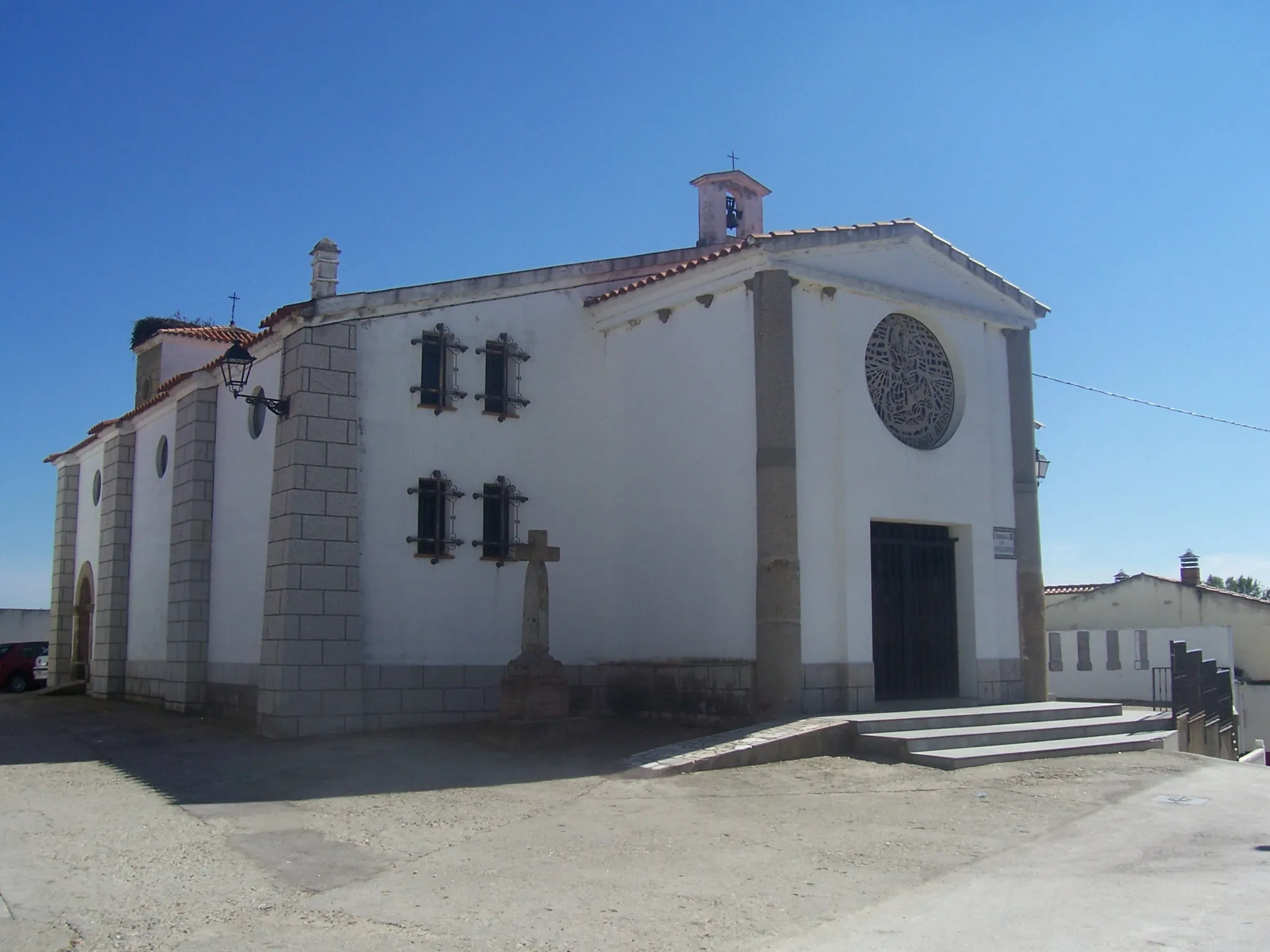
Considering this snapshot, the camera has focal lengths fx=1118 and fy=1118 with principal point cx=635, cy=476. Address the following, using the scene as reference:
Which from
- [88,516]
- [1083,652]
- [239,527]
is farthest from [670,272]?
[1083,652]

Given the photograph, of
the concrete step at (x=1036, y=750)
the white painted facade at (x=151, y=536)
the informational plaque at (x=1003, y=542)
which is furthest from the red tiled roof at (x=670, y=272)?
the white painted facade at (x=151, y=536)

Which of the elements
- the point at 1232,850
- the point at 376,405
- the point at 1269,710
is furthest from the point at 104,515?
the point at 1269,710

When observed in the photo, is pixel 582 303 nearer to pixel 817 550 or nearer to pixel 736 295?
pixel 736 295

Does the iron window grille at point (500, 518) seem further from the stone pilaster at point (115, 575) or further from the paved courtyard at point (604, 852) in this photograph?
the stone pilaster at point (115, 575)

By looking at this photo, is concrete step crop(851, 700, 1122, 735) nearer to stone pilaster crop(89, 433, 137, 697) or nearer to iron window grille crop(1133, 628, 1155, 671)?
iron window grille crop(1133, 628, 1155, 671)

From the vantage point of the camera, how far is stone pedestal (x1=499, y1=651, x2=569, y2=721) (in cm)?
1121

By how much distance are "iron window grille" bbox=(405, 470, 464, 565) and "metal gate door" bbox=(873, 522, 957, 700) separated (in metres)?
5.05

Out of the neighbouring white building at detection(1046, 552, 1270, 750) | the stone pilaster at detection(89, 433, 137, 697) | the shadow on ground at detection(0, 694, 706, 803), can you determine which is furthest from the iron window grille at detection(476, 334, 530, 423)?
the neighbouring white building at detection(1046, 552, 1270, 750)

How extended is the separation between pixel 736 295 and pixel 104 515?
12477mm

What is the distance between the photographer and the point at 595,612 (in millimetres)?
14297

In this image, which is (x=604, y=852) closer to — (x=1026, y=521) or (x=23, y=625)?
(x=1026, y=521)

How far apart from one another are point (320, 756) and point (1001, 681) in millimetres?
8289

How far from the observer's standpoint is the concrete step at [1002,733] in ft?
35.2

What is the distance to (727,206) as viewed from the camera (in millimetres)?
17500
